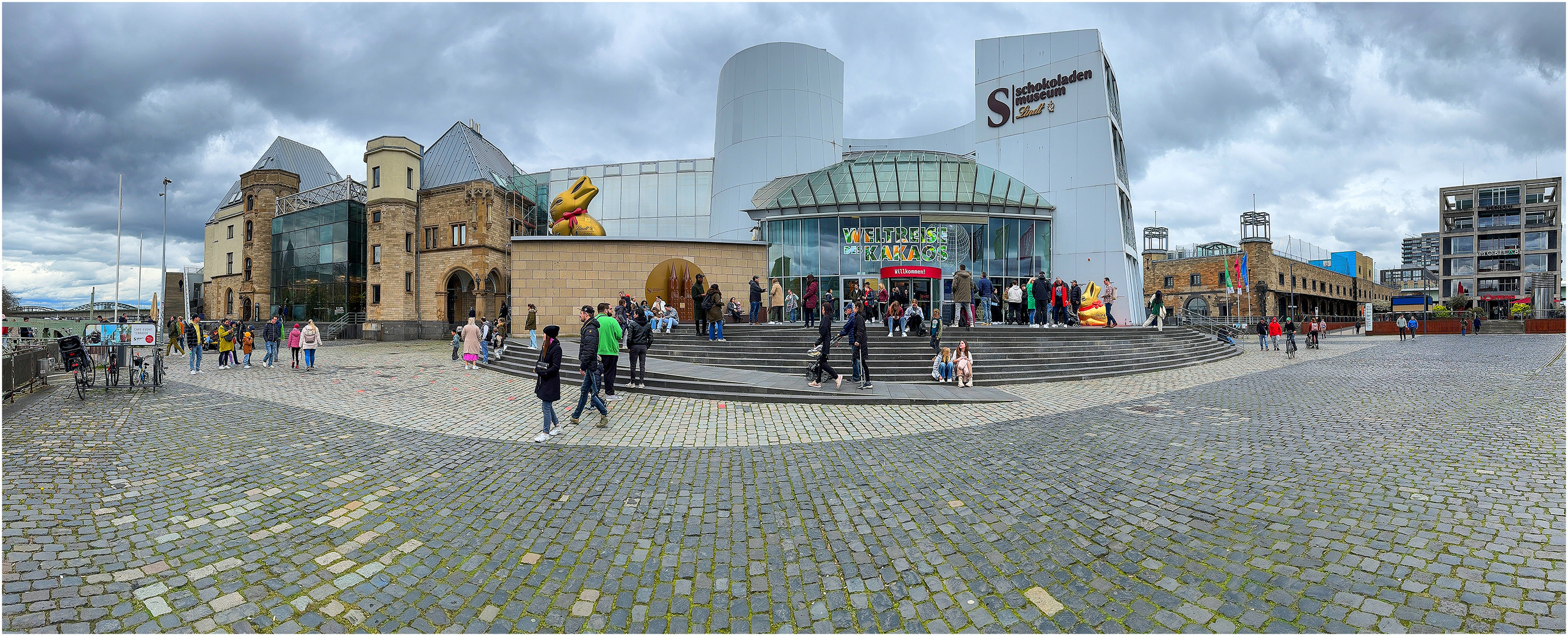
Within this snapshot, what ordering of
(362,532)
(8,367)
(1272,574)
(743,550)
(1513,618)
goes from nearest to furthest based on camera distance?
1. (1513,618)
2. (1272,574)
3. (743,550)
4. (362,532)
5. (8,367)

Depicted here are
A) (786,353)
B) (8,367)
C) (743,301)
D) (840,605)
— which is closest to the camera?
(840,605)

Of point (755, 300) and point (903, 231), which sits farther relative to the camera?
point (903, 231)

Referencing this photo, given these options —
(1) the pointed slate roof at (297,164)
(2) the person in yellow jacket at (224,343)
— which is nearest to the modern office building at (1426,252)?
(2) the person in yellow jacket at (224,343)

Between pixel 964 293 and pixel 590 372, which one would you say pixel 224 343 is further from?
pixel 964 293

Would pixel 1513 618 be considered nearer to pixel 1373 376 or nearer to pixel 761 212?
pixel 1373 376

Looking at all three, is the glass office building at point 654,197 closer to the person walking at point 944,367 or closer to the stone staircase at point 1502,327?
the person walking at point 944,367

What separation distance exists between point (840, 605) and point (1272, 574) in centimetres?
248

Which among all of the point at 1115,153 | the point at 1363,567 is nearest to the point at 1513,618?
the point at 1363,567

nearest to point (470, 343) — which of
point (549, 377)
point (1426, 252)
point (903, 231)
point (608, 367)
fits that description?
point (608, 367)

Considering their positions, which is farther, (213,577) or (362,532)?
(362,532)

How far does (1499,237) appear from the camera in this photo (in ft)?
210

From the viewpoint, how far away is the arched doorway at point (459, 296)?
3819 centimetres

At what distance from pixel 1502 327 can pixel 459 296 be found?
71.8m

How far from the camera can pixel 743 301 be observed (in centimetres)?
2605
